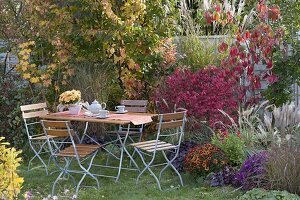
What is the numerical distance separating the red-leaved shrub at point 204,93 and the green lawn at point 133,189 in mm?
998

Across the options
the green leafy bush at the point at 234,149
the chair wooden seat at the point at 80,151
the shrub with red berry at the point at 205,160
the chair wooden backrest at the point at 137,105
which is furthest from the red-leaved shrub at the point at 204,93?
the chair wooden seat at the point at 80,151

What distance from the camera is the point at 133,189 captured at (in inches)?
257

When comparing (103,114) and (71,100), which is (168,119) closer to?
(103,114)

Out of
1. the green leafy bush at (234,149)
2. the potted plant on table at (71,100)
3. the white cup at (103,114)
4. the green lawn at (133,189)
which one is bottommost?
the green lawn at (133,189)

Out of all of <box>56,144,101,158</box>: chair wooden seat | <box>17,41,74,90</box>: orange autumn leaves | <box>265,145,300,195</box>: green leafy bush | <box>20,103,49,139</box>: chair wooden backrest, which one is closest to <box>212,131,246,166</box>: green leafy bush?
<box>265,145,300,195</box>: green leafy bush

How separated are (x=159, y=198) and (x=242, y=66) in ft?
9.72

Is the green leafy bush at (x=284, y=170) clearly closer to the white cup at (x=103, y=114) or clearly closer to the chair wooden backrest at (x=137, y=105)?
Answer: the white cup at (x=103, y=114)

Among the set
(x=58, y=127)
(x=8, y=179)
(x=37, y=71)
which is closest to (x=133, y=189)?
(x=58, y=127)

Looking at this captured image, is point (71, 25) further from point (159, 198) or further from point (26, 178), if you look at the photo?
point (159, 198)

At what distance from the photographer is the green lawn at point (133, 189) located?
6.18 metres

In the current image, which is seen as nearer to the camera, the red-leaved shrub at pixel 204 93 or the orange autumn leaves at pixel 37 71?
Answer: the red-leaved shrub at pixel 204 93

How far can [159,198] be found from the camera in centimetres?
613

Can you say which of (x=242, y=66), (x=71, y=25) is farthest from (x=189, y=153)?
(x=71, y=25)

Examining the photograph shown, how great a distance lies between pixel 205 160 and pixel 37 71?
3.53 meters
